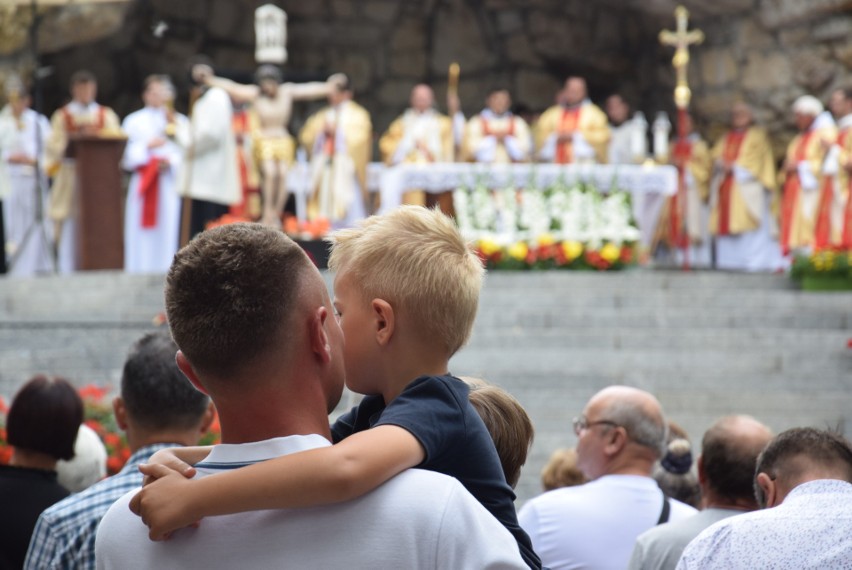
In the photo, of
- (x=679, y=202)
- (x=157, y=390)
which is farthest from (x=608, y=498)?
(x=679, y=202)

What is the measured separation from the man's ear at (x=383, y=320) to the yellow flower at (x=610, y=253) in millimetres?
11044

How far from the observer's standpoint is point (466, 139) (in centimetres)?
1631

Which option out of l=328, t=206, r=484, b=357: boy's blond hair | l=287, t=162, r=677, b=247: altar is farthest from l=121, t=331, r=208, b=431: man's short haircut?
l=287, t=162, r=677, b=247: altar

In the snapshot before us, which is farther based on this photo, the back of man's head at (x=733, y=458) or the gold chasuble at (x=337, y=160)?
the gold chasuble at (x=337, y=160)

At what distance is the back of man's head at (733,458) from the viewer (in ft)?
10.5

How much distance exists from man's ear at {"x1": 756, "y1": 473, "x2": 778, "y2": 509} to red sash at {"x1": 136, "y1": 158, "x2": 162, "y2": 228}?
482 inches

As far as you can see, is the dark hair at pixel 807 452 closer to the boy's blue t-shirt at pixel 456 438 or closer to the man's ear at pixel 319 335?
the boy's blue t-shirt at pixel 456 438

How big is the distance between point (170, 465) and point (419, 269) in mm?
443

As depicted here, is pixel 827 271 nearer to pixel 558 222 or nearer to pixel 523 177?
pixel 558 222

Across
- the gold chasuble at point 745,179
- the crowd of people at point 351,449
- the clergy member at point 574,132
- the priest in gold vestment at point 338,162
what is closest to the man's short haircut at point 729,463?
the crowd of people at point 351,449

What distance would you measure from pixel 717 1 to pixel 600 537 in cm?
1610

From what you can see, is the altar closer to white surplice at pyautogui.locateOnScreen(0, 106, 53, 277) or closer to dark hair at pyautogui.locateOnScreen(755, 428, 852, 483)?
white surplice at pyautogui.locateOnScreen(0, 106, 53, 277)

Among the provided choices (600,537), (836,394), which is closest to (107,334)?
(836,394)

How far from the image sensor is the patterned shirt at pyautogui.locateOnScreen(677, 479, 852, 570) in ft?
7.34
